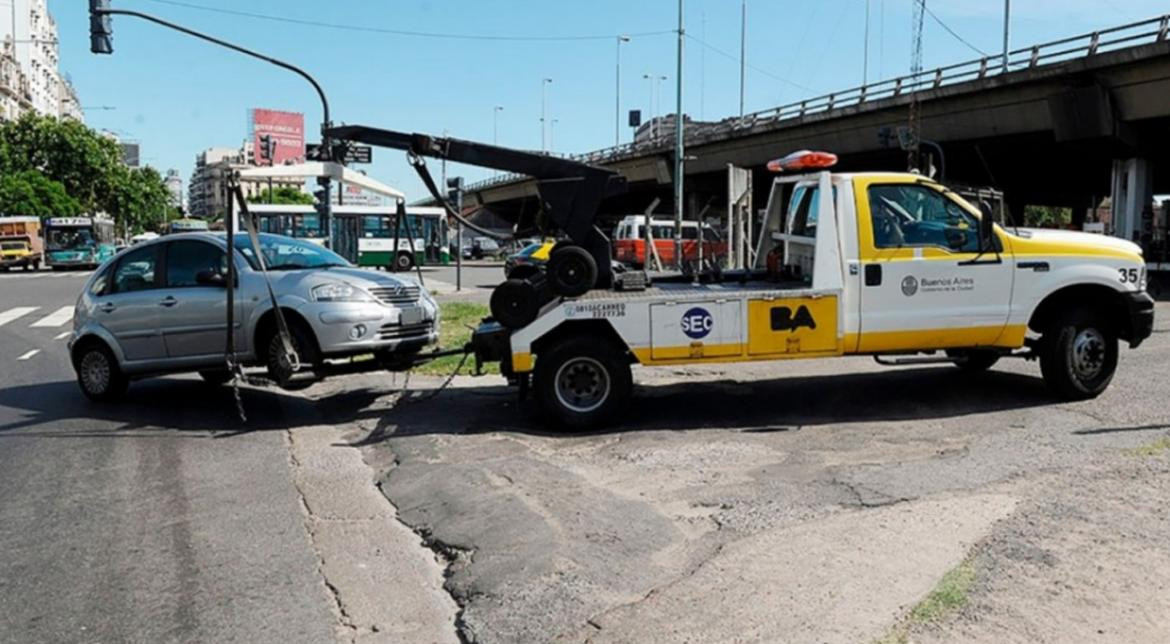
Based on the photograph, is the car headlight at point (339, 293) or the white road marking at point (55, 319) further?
the white road marking at point (55, 319)

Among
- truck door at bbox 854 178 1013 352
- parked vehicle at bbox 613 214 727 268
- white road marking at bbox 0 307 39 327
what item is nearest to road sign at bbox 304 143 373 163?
truck door at bbox 854 178 1013 352

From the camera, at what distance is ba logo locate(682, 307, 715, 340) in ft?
26.4

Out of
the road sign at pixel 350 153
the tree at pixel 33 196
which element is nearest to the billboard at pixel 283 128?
the tree at pixel 33 196

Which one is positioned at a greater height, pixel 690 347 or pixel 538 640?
pixel 690 347

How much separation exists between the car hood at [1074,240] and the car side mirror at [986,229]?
1.17ft

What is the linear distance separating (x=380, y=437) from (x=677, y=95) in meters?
34.4

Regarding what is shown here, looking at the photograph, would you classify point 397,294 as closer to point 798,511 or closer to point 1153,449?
point 798,511

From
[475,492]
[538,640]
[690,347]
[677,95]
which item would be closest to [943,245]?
[690,347]

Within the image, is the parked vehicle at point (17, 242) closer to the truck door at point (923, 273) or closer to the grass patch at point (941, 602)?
the truck door at point (923, 273)

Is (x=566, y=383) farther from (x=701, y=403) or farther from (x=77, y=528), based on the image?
(x=77, y=528)

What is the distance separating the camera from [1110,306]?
8672mm

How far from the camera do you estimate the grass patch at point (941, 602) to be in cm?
393

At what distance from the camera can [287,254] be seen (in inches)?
402

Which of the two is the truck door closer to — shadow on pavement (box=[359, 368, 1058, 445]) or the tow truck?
the tow truck
